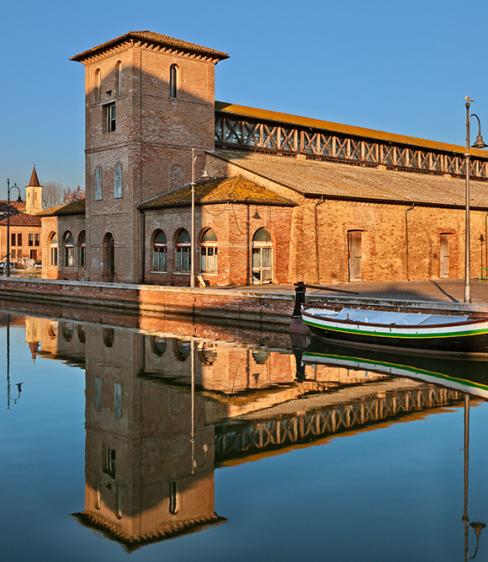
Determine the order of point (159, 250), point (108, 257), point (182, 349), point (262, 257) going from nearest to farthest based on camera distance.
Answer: point (182, 349) < point (262, 257) < point (159, 250) < point (108, 257)

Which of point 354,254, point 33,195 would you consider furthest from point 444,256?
point 33,195

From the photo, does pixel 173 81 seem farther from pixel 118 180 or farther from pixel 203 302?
pixel 203 302

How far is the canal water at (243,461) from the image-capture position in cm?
809

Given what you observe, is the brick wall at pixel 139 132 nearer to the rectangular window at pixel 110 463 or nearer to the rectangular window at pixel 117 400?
the rectangular window at pixel 117 400

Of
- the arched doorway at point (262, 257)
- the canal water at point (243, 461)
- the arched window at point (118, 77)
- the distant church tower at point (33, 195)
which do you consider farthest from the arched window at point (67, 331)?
the distant church tower at point (33, 195)

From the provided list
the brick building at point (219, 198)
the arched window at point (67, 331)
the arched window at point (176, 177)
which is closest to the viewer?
the arched window at point (67, 331)

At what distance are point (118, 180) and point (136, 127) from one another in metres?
3.78

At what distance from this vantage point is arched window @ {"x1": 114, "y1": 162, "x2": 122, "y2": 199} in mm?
42188

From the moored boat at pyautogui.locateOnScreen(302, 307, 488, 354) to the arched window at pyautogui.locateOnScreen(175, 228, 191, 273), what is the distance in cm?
1346

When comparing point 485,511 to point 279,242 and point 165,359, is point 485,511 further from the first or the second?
point 279,242

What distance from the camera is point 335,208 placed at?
40.0m

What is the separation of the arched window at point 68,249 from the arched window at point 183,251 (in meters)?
12.9

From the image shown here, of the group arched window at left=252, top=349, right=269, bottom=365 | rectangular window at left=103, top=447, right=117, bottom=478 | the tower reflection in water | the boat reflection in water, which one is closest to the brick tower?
the tower reflection in water

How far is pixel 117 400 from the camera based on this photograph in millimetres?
15883
